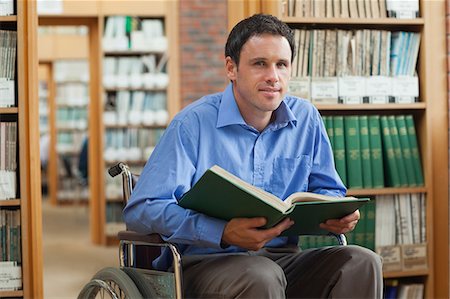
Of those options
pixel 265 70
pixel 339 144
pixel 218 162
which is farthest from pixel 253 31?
pixel 339 144

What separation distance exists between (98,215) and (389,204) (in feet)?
14.0

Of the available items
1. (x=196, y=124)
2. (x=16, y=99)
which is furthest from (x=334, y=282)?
(x=16, y=99)

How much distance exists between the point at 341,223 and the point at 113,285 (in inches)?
31.2

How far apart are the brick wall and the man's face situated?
513cm

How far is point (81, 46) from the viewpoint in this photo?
11.8 metres

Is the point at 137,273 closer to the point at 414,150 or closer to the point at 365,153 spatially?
the point at 365,153

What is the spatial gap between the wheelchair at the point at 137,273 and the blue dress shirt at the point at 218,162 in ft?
0.18

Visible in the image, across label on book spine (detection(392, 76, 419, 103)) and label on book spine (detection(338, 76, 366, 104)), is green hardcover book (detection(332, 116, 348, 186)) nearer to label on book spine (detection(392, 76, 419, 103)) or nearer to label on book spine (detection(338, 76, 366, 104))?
label on book spine (detection(338, 76, 366, 104))

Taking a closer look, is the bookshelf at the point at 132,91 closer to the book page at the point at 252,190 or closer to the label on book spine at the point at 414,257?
the label on book spine at the point at 414,257

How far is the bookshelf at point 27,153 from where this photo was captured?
3.60m

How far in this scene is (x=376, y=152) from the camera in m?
3.83

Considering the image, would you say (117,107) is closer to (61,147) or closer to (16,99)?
(16,99)

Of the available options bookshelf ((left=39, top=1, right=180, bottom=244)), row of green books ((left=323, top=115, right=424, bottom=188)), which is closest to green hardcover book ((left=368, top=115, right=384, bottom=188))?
row of green books ((left=323, top=115, right=424, bottom=188))

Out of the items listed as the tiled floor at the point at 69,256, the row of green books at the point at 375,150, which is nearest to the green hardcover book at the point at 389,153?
the row of green books at the point at 375,150
